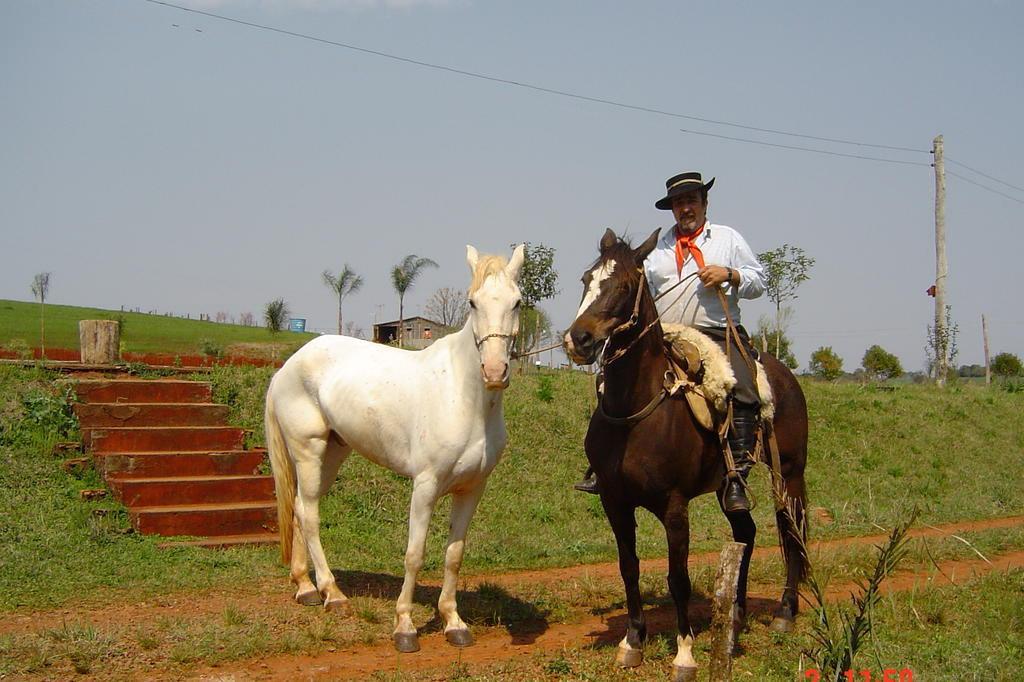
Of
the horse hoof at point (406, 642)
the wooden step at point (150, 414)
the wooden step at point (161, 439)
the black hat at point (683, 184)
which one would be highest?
the black hat at point (683, 184)

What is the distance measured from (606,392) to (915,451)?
41.7 ft

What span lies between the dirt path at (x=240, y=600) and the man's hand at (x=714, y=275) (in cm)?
204

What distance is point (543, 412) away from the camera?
13.8m

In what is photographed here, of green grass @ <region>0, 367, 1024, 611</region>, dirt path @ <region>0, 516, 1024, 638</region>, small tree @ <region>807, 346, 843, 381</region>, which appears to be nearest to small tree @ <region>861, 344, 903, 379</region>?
small tree @ <region>807, 346, 843, 381</region>

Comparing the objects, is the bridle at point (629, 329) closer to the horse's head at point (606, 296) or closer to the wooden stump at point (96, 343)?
the horse's head at point (606, 296)

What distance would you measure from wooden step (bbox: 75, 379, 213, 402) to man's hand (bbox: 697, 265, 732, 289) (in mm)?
7445

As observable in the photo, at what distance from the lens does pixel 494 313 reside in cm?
573

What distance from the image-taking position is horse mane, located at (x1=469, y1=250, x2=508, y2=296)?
5895 millimetres

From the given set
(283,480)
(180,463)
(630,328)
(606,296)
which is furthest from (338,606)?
(180,463)

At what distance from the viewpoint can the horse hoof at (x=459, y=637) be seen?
6223 mm

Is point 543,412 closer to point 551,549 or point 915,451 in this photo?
point 551,549

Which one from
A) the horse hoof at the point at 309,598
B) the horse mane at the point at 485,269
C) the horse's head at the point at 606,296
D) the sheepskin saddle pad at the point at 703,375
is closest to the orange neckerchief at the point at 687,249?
the sheepskin saddle pad at the point at 703,375

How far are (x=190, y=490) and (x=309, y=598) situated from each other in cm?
291

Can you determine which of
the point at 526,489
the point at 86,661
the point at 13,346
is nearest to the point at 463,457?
the point at 86,661
